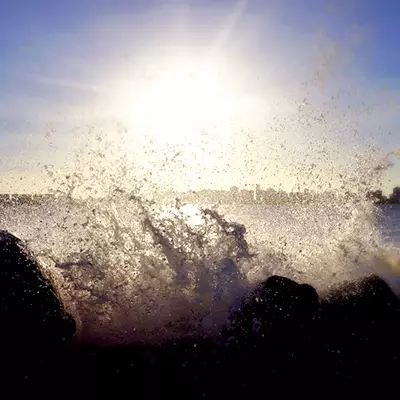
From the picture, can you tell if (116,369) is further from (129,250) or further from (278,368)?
(129,250)

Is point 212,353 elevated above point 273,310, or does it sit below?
below

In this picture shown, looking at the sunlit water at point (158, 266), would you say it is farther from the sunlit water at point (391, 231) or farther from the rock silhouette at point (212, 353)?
the sunlit water at point (391, 231)

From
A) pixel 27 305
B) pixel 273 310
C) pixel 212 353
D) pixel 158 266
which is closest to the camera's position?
pixel 27 305

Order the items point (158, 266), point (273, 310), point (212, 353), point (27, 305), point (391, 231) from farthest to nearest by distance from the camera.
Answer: point (391, 231), point (158, 266), point (273, 310), point (212, 353), point (27, 305)

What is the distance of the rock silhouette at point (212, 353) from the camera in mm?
5508

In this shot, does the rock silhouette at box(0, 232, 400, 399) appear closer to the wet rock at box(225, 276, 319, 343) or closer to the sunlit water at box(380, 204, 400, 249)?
the wet rock at box(225, 276, 319, 343)

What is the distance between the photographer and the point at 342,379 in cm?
584

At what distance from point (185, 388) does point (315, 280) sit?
12.7 ft

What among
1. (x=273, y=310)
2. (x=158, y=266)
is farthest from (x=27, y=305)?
(x=273, y=310)

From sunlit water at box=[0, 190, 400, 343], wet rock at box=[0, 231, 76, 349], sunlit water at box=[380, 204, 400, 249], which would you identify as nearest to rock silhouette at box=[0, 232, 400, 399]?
wet rock at box=[0, 231, 76, 349]

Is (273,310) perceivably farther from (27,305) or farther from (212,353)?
(27,305)

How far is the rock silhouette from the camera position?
551 cm

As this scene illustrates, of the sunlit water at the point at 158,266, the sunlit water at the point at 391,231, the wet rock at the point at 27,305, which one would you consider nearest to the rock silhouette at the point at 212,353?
the wet rock at the point at 27,305

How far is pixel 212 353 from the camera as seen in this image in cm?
614
